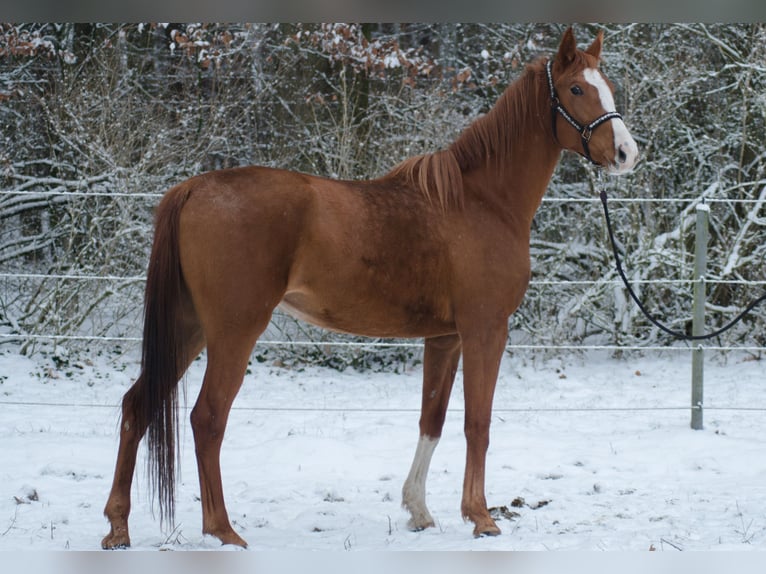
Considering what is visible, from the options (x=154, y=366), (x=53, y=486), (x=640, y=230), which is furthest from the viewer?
(x=640, y=230)

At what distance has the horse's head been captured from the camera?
3.20 meters

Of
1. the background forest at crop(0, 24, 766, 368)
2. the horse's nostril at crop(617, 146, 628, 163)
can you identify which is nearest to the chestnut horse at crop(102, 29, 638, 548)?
the horse's nostril at crop(617, 146, 628, 163)

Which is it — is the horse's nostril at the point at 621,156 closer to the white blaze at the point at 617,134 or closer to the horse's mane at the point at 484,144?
the white blaze at the point at 617,134

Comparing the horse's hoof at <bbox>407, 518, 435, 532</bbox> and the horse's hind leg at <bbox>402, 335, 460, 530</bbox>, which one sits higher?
the horse's hind leg at <bbox>402, 335, 460, 530</bbox>

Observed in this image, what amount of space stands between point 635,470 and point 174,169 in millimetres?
5007

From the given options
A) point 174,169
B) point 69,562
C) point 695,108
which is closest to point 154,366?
point 69,562

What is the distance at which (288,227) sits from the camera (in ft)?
9.95

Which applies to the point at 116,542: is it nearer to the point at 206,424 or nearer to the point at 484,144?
the point at 206,424

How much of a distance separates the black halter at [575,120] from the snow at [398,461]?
1.68 m

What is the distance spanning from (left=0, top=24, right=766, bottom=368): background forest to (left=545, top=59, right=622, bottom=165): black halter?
3.73 meters

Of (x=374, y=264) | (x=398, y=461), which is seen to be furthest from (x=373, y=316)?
(x=398, y=461)

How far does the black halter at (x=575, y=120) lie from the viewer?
10.6ft

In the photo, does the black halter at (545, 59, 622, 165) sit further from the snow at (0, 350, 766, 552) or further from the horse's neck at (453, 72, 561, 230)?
the snow at (0, 350, 766, 552)

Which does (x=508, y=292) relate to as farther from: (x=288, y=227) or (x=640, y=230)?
(x=640, y=230)
